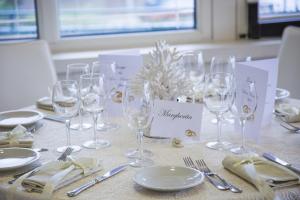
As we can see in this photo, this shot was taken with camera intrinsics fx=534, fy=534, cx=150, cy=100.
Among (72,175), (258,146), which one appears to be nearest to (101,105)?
(72,175)

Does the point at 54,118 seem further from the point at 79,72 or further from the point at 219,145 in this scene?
the point at 219,145

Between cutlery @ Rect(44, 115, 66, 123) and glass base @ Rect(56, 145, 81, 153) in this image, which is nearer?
glass base @ Rect(56, 145, 81, 153)

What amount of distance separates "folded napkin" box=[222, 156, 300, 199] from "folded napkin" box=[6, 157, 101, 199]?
345 millimetres

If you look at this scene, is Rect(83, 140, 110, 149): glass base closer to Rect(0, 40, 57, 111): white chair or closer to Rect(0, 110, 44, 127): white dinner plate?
Rect(0, 110, 44, 127): white dinner plate

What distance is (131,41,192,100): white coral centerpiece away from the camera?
1617mm

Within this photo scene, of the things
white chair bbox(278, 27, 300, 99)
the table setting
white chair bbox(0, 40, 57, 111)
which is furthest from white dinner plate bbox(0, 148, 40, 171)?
white chair bbox(278, 27, 300, 99)

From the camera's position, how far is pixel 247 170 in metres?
1.26

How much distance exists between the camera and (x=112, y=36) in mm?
3131

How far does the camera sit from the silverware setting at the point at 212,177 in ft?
4.00

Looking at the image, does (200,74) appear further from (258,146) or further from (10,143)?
(10,143)

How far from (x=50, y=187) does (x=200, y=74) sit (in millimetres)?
880

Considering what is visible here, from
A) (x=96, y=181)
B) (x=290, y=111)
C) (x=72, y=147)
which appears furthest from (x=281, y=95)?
(x=96, y=181)

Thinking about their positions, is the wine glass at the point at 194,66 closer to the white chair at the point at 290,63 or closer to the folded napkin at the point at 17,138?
the folded napkin at the point at 17,138

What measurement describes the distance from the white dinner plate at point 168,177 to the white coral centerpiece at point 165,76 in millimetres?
370
